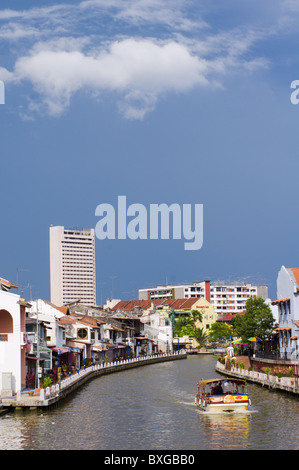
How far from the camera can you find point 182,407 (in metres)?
52.7

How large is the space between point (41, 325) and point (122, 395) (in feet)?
50.7

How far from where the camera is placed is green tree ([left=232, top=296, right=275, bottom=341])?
9393 centimetres

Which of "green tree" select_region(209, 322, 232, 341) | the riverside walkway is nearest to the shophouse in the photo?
the riverside walkway

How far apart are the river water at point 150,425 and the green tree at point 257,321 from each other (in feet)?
104

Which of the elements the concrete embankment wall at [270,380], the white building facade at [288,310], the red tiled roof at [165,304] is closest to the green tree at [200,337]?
the red tiled roof at [165,304]

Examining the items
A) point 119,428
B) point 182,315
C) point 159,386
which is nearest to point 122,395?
point 159,386

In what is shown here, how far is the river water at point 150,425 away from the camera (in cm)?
3662

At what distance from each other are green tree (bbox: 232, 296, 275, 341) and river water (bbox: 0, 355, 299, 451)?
104 feet

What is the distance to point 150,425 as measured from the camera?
43219 millimetres

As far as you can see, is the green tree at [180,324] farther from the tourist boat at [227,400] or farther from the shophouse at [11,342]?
the tourist boat at [227,400]

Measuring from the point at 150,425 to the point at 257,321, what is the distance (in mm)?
53579

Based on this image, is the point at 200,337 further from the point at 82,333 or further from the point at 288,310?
the point at 288,310

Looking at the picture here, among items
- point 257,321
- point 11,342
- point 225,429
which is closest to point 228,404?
point 225,429

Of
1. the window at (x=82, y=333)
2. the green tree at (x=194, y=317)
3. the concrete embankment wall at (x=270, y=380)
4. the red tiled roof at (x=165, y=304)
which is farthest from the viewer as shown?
the red tiled roof at (x=165, y=304)
